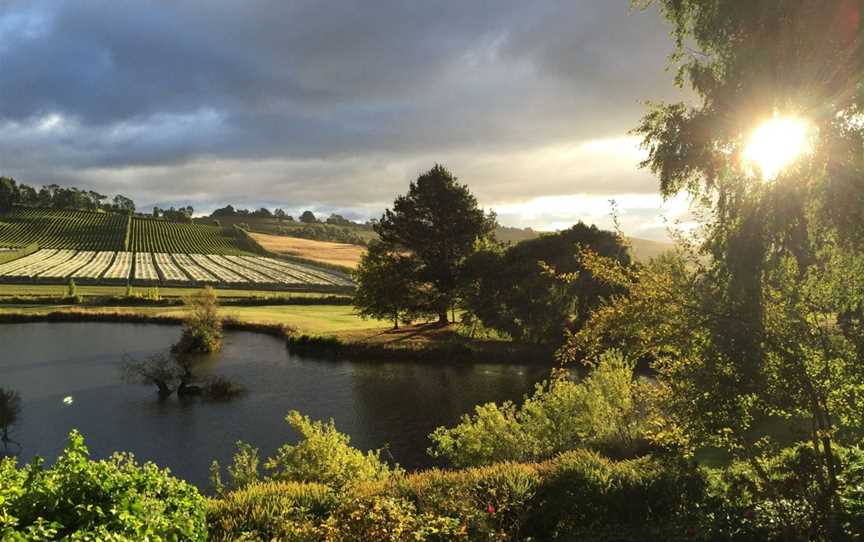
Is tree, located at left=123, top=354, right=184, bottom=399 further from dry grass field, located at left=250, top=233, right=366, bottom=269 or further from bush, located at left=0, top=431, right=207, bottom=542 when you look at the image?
dry grass field, located at left=250, top=233, right=366, bottom=269

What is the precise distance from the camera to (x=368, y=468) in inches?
687

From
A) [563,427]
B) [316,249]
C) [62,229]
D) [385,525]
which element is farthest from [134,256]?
[385,525]

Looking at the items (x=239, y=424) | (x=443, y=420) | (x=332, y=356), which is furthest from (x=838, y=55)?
(x=332, y=356)

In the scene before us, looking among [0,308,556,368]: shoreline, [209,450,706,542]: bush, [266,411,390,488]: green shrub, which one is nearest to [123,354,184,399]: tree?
[0,308,556,368]: shoreline

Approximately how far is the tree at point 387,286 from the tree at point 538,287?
26.5 feet

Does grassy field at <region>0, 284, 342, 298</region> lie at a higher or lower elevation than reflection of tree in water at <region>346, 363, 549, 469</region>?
higher

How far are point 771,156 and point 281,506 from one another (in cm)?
1314

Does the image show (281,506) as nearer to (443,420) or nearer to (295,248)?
(443,420)

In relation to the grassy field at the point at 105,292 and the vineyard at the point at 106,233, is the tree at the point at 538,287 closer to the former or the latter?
the grassy field at the point at 105,292

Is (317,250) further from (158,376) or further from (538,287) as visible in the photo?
(158,376)

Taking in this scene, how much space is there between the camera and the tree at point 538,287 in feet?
158

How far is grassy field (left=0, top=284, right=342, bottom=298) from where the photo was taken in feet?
273

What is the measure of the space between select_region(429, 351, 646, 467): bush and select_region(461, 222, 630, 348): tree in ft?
81.0

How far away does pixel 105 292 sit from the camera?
88375mm
